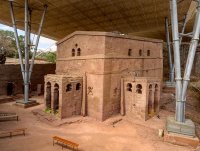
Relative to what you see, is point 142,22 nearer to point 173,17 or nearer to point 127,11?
point 127,11

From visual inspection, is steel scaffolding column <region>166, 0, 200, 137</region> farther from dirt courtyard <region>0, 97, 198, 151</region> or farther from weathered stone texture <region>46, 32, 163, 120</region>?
weathered stone texture <region>46, 32, 163, 120</region>

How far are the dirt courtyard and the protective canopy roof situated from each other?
513 inches

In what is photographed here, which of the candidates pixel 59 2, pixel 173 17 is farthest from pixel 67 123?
pixel 59 2

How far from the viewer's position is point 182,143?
516 inches

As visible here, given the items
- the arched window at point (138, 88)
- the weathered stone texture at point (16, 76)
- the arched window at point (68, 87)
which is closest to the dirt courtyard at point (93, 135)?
the arched window at point (138, 88)

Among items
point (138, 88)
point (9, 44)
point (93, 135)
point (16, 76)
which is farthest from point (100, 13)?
point (9, 44)

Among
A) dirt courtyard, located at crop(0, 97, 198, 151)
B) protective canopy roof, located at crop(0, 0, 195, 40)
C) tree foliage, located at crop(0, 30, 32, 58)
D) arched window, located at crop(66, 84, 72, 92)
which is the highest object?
protective canopy roof, located at crop(0, 0, 195, 40)

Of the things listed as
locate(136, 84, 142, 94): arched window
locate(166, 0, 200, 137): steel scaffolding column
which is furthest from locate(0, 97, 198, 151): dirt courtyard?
locate(136, 84, 142, 94): arched window

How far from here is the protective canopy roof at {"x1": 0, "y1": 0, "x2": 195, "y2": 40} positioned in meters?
22.6

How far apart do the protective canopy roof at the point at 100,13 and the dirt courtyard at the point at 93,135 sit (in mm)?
13018

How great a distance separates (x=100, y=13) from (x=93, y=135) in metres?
17.9

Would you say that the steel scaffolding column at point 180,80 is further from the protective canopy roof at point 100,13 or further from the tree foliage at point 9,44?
the tree foliage at point 9,44

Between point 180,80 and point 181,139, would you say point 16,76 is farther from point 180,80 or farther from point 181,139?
point 181,139

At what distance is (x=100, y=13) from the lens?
26.2 m
